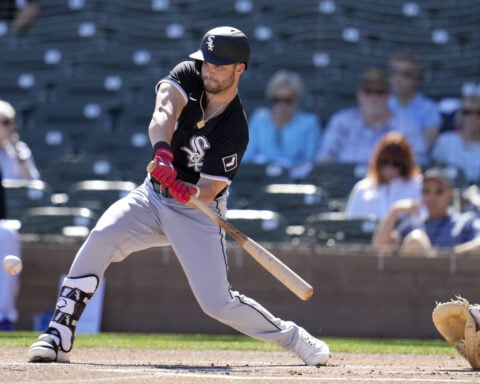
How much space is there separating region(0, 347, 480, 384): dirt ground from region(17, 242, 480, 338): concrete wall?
213cm

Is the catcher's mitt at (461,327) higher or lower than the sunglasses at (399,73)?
lower

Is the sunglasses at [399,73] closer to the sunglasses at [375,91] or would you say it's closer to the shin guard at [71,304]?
the sunglasses at [375,91]

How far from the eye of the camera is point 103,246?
5.23m

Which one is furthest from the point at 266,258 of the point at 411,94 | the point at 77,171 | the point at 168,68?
the point at 168,68

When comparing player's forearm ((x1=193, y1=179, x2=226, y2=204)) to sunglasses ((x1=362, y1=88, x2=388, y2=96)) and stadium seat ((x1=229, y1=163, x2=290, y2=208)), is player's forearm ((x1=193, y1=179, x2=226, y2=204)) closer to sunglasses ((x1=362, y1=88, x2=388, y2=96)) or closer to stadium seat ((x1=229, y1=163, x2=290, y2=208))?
stadium seat ((x1=229, y1=163, x2=290, y2=208))

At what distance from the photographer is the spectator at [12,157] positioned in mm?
9797

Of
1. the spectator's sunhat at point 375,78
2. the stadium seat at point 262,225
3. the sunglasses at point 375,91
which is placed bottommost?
the stadium seat at point 262,225

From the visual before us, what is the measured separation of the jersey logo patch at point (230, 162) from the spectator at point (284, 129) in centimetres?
473

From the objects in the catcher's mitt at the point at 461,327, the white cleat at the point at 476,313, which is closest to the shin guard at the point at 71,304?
the catcher's mitt at the point at 461,327

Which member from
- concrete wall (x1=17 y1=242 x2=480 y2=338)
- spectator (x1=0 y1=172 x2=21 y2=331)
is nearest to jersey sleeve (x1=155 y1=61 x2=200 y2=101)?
spectator (x1=0 y1=172 x2=21 y2=331)

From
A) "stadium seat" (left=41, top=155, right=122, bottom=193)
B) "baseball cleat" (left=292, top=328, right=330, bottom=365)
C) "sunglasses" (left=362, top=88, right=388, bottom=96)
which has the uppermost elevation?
"sunglasses" (left=362, top=88, right=388, bottom=96)

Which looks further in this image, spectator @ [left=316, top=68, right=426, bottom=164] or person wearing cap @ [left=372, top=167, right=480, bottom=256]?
spectator @ [left=316, top=68, right=426, bottom=164]

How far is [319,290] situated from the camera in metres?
9.04

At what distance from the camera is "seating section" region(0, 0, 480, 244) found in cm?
975
